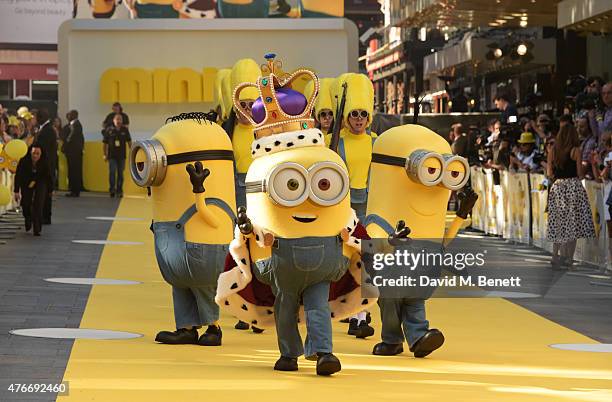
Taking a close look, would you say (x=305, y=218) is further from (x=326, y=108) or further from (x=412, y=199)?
(x=326, y=108)

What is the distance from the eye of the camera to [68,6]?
203 feet

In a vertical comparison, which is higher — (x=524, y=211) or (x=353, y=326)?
(x=524, y=211)

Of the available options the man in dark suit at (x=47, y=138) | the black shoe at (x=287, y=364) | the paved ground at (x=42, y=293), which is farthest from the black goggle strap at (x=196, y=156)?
the man in dark suit at (x=47, y=138)

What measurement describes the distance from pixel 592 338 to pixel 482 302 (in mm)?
2663

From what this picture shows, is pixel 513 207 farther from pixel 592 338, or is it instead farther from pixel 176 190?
pixel 176 190

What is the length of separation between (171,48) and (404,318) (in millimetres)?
27820

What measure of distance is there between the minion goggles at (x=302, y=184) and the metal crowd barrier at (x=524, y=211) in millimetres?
8514

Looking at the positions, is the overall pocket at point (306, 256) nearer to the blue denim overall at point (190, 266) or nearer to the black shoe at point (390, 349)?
the black shoe at point (390, 349)

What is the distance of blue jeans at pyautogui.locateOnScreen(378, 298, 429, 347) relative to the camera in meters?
10.7

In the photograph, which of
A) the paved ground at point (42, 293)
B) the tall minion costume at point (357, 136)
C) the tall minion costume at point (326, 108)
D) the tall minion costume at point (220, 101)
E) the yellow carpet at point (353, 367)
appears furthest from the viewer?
the tall minion costume at point (220, 101)

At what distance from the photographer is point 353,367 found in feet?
33.7

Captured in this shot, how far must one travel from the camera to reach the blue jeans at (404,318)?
10672 mm

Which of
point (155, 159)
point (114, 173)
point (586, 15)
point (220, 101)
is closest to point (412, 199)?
point (155, 159)

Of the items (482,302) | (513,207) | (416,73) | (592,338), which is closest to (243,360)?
(592,338)
